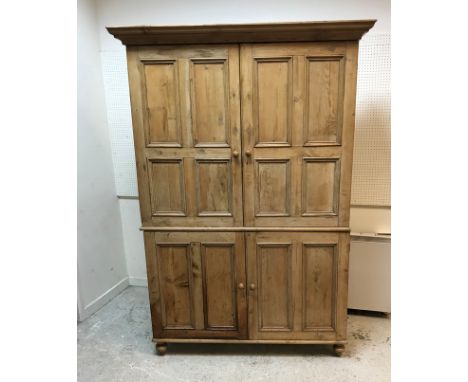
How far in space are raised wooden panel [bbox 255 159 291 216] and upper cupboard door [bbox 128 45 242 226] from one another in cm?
11


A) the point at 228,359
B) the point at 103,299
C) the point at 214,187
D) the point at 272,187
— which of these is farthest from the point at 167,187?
the point at 103,299

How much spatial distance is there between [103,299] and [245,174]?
160 centimetres

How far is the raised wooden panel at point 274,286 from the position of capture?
174 cm

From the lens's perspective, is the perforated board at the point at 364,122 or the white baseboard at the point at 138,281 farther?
the white baseboard at the point at 138,281

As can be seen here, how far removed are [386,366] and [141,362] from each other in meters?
1.41

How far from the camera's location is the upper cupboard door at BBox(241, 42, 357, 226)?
5.06 ft

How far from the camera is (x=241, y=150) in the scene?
5.40 feet

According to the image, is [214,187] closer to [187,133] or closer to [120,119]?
[187,133]

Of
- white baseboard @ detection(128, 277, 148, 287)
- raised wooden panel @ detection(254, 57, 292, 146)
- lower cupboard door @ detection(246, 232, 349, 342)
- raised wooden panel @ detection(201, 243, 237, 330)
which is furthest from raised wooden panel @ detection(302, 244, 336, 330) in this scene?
white baseboard @ detection(128, 277, 148, 287)

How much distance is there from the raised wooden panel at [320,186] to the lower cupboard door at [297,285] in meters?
0.14

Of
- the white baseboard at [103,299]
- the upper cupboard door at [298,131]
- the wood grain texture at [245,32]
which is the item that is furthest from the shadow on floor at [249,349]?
the wood grain texture at [245,32]

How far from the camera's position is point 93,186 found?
2.27m

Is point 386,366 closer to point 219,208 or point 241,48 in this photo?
point 219,208

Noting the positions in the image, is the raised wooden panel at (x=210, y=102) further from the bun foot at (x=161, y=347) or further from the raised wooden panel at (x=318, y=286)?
the bun foot at (x=161, y=347)
